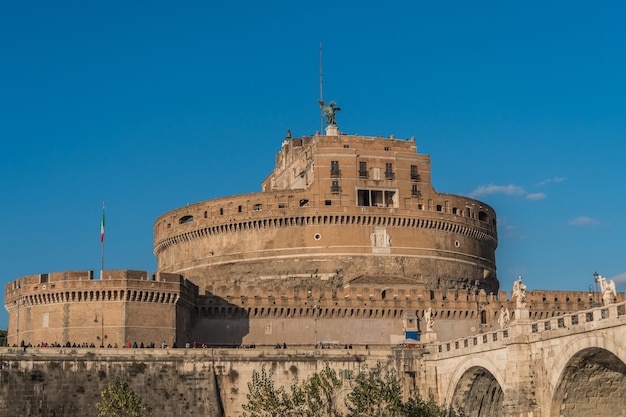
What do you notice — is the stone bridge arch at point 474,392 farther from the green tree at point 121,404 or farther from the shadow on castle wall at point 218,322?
the shadow on castle wall at point 218,322

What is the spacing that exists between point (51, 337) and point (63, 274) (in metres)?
4.09

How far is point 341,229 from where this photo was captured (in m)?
80.1

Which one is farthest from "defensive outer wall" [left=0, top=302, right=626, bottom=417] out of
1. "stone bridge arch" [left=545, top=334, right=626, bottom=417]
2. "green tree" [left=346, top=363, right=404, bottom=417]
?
"green tree" [left=346, top=363, right=404, bottom=417]

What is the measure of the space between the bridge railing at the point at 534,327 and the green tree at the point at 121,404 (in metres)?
17.5

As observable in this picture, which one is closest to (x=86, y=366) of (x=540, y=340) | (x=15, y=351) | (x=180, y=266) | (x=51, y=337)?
(x=15, y=351)

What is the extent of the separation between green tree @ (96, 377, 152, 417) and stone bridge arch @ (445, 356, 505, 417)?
17.0m

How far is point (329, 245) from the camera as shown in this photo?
79750mm

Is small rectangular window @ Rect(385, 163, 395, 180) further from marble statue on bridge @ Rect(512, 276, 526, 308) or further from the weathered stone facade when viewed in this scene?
marble statue on bridge @ Rect(512, 276, 526, 308)

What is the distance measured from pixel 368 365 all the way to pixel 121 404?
16427mm

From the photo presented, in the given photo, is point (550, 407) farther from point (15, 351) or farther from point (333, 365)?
point (15, 351)

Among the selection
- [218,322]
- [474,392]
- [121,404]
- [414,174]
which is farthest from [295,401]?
[414,174]

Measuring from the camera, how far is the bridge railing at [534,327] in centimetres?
3966

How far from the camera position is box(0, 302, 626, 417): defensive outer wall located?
44.0 metres

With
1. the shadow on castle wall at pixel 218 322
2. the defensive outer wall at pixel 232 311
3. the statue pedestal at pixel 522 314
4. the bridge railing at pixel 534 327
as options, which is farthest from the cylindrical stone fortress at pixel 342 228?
the statue pedestal at pixel 522 314
